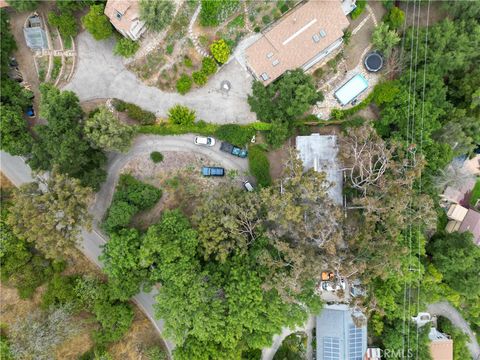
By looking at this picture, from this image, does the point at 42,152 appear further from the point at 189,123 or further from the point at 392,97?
the point at 392,97

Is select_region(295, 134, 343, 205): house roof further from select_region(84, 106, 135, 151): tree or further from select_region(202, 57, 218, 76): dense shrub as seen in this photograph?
select_region(84, 106, 135, 151): tree

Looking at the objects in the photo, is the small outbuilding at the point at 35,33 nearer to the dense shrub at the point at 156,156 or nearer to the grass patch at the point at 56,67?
the grass patch at the point at 56,67

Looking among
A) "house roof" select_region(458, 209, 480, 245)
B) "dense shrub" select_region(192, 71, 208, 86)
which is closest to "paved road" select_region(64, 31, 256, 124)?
"dense shrub" select_region(192, 71, 208, 86)

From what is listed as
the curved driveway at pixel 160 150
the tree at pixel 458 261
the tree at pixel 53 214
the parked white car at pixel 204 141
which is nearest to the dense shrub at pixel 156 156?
the curved driveway at pixel 160 150

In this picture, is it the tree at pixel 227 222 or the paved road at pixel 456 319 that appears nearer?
the tree at pixel 227 222

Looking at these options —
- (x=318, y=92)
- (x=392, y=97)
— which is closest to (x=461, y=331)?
(x=392, y=97)

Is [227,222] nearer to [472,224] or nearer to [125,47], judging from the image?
[125,47]
